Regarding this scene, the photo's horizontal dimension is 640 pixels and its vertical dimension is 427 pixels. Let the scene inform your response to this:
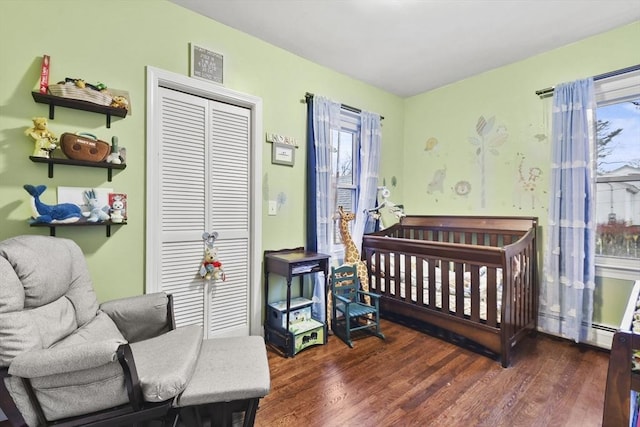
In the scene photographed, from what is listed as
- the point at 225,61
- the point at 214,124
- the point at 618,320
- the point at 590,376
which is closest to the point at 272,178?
the point at 214,124

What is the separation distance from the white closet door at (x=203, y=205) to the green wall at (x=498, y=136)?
2.13 m

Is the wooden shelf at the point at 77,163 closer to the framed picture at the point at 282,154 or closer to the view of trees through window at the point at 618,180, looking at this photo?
the framed picture at the point at 282,154

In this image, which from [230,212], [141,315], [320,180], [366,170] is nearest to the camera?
[141,315]

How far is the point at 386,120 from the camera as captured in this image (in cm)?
348

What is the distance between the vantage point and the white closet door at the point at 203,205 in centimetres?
206

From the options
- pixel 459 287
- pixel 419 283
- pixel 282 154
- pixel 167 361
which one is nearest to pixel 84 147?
pixel 167 361

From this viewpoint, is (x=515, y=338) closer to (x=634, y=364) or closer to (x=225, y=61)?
(x=634, y=364)

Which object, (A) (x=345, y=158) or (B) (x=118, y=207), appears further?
(A) (x=345, y=158)

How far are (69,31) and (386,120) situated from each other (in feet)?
9.36

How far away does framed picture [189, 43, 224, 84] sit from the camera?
82.4 inches

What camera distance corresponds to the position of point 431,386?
1849mm

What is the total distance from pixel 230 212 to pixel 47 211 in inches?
42.8

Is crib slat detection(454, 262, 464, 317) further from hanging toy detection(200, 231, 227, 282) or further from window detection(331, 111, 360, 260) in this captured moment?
hanging toy detection(200, 231, 227, 282)

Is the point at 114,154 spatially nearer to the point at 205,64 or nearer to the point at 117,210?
the point at 117,210
